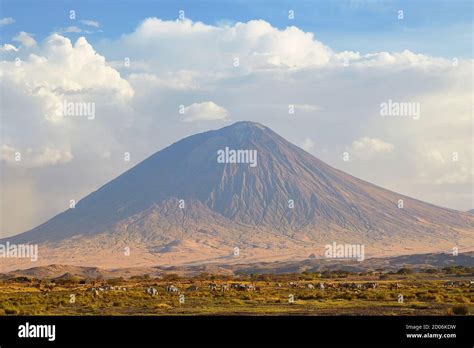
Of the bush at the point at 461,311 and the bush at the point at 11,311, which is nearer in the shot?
the bush at the point at 461,311

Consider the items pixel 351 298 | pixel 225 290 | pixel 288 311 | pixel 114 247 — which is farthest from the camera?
pixel 114 247

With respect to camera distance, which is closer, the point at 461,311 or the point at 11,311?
the point at 461,311

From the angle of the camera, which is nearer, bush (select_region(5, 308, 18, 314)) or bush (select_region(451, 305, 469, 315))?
bush (select_region(451, 305, 469, 315))

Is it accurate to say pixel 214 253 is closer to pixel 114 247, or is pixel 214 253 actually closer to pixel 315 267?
pixel 114 247
